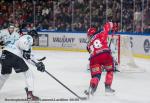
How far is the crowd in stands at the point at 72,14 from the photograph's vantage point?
1803cm

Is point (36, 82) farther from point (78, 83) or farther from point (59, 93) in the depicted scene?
point (59, 93)

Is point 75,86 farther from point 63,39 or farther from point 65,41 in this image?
point 63,39

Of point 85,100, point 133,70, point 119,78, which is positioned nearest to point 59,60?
point 133,70

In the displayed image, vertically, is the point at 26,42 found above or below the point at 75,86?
above

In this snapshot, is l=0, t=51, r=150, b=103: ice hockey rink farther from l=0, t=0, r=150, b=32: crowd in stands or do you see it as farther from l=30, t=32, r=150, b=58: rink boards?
l=30, t=32, r=150, b=58: rink boards

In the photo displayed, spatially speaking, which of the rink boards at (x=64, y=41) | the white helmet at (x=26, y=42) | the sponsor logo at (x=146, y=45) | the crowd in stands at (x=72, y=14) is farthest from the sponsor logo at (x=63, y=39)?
the white helmet at (x=26, y=42)

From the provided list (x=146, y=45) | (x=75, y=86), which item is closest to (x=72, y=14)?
(x=146, y=45)

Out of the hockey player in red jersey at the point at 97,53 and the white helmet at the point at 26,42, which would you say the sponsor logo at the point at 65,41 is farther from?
the white helmet at the point at 26,42

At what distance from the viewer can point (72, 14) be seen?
66.9 feet

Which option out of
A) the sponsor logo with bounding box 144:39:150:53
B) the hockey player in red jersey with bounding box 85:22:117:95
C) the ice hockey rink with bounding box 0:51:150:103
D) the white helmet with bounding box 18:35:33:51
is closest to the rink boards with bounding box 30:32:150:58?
the sponsor logo with bounding box 144:39:150:53

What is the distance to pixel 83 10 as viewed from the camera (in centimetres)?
1991

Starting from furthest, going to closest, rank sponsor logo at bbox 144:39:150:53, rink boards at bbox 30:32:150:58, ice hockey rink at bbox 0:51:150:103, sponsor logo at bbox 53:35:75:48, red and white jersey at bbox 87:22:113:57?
sponsor logo at bbox 53:35:75:48
rink boards at bbox 30:32:150:58
sponsor logo at bbox 144:39:150:53
red and white jersey at bbox 87:22:113:57
ice hockey rink at bbox 0:51:150:103

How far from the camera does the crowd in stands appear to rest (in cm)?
1803

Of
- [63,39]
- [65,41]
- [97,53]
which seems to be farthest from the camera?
[63,39]
